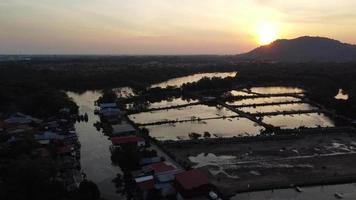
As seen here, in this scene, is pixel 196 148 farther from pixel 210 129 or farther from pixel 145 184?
pixel 145 184

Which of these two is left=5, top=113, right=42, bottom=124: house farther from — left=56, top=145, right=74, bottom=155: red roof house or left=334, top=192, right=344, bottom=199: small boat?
left=334, top=192, right=344, bottom=199: small boat

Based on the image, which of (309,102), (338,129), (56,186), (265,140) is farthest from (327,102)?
(56,186)

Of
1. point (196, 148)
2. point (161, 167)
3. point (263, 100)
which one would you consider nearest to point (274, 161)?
point (196, 148)

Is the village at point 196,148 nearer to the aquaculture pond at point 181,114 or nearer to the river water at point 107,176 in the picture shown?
the aquaculture pond at point 181,114

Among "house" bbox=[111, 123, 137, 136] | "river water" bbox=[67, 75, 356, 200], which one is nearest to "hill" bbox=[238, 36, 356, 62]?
"house" bbox=[111, 123, 137, 136]

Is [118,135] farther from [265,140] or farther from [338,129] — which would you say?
[338,129]
